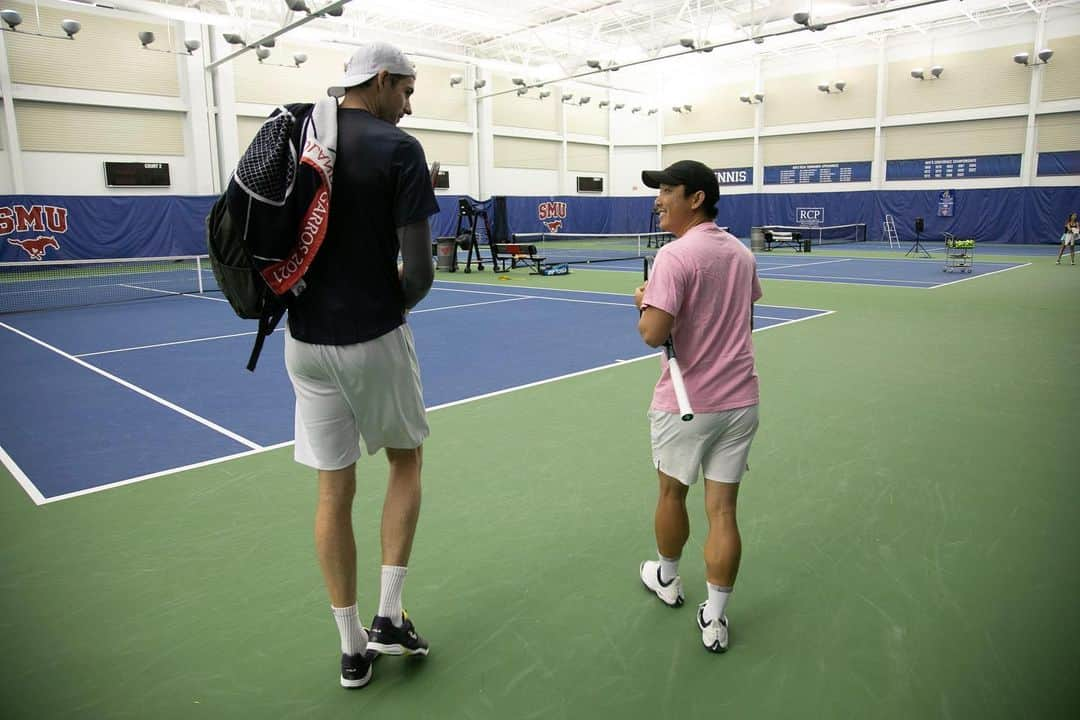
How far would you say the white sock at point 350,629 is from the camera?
2420mm

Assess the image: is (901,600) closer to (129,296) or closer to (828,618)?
(828,618)

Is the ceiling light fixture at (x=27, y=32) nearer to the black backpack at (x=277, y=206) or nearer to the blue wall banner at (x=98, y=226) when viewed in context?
the blue wall banner at (x=98, y=226)

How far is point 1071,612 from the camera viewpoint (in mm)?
2805

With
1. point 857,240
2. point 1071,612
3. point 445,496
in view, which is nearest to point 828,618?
point 1071,612

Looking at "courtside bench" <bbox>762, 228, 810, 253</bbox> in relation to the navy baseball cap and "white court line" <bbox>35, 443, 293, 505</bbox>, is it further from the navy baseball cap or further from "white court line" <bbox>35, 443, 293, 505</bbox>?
the navy baseball cap

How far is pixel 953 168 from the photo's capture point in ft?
93.6

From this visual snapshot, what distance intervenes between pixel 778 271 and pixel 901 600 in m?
15.0

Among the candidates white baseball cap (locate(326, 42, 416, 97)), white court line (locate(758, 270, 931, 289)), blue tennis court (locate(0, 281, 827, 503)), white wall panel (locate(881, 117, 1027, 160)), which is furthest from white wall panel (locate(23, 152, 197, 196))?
white wall panel (locate(881, 117, 1027, 160))

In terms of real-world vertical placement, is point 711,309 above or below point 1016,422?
above

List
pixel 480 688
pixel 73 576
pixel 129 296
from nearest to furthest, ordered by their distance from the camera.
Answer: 1. pixel 480 688
2. pixel 73 576
3. pixel 129 296

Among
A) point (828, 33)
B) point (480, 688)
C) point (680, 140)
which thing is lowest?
point (480, 688)

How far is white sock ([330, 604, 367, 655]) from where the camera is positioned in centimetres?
242

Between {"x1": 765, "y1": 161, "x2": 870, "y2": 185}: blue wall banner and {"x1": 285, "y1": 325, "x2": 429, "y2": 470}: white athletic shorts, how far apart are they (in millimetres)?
32099

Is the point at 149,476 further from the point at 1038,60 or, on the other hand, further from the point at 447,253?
the point at 1038,60
